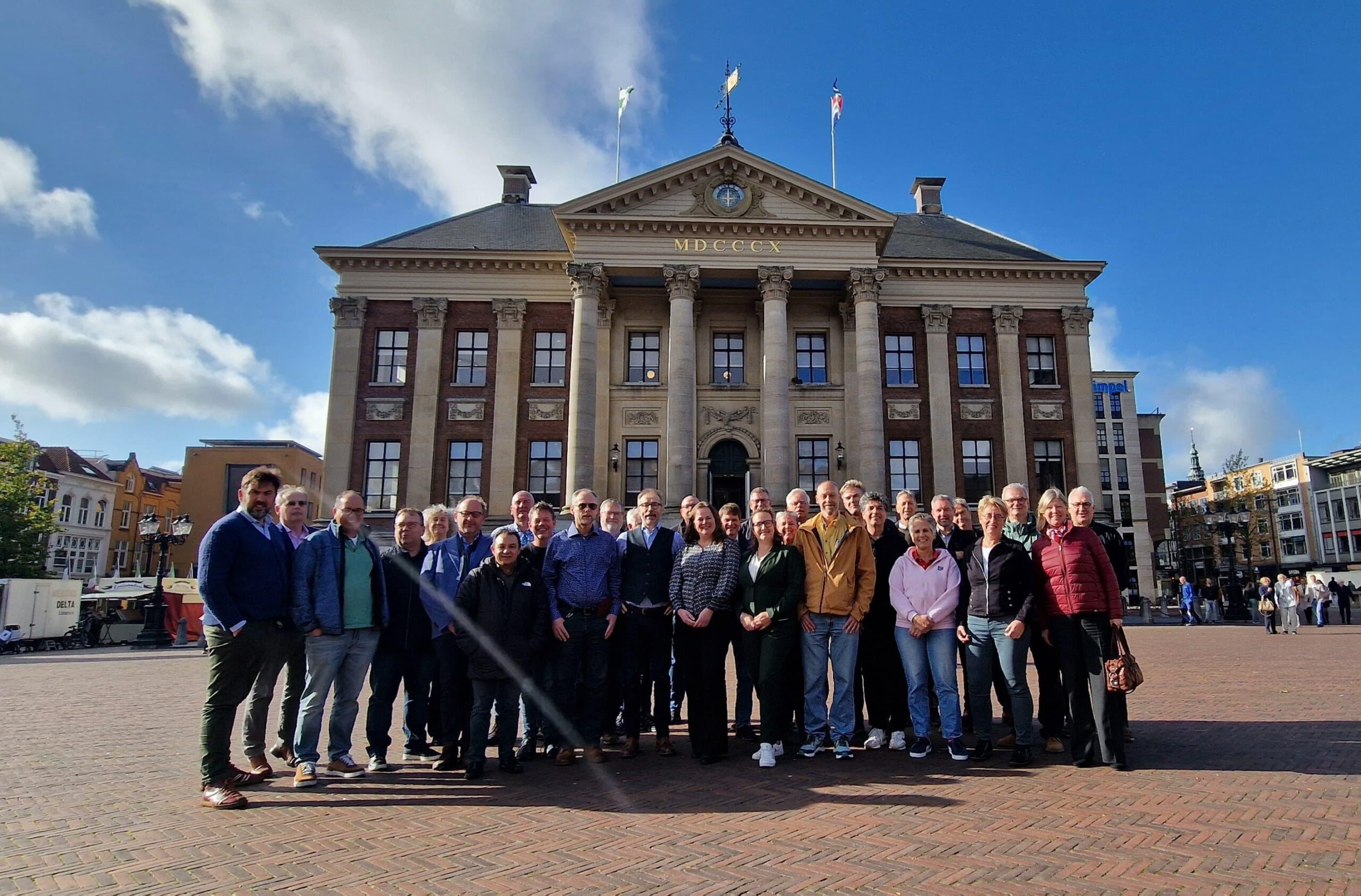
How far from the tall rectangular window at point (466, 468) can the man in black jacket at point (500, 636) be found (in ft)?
77.8

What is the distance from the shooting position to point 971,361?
31.0 metres

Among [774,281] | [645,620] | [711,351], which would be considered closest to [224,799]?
[645,620]

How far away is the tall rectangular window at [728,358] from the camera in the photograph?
29984 mm

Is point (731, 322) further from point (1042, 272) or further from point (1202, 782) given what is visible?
point (1202, 782)

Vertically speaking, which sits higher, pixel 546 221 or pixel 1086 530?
pixel 546 221

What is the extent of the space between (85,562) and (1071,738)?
76.5 meters

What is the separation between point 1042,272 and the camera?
3103 cm

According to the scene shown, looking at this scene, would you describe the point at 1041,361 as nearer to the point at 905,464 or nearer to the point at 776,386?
the point at 905,464

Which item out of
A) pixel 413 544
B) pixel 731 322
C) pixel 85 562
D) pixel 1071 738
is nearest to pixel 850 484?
pixel 1071 738

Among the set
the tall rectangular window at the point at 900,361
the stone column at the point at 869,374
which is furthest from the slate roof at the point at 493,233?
the tall rectangular window at the point at 900,361

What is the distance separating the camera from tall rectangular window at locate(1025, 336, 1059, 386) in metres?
30.9

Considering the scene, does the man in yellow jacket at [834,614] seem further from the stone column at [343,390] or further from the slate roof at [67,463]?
the slate roof at [67,463]

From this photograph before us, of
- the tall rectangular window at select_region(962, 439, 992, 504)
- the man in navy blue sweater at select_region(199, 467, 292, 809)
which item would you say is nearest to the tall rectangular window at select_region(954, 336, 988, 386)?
the tall rectangular window at select_region(962, 439, 992, 504)

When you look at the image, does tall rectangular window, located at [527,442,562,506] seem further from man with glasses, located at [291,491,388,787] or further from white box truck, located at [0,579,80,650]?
man with glasses, located at [291,491,388,787]
